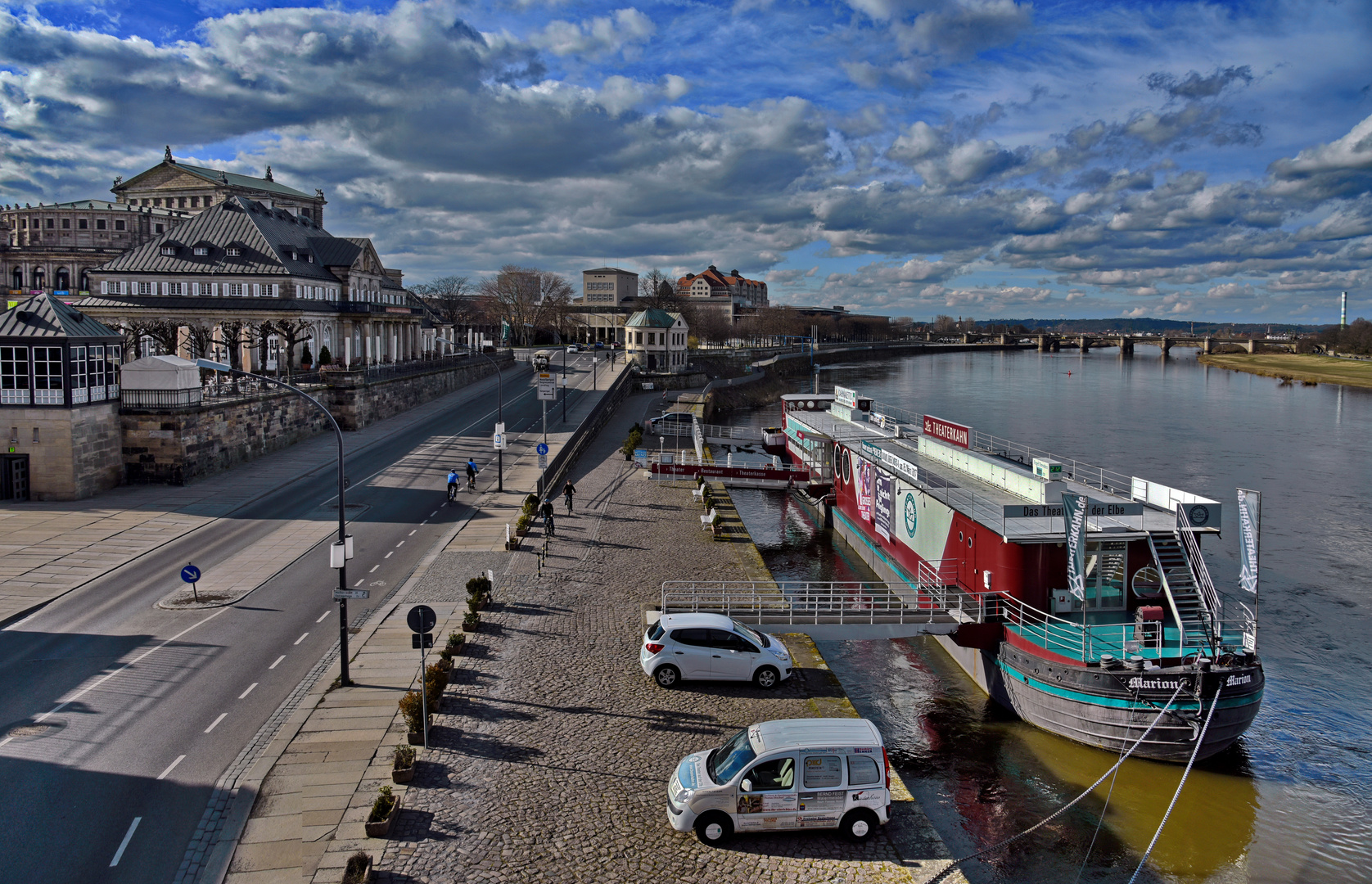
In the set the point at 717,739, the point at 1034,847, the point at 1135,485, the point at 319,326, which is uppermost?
the point at 319,326

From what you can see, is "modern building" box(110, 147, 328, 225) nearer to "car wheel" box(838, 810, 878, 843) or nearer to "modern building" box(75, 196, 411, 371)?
"modern building" box(75, 196, 411, 371)

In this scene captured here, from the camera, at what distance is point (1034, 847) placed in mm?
16203

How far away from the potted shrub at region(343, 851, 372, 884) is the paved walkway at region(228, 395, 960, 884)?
18.8 inches

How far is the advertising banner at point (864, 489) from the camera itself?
35.8 metres

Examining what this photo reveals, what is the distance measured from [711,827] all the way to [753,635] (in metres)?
6.85

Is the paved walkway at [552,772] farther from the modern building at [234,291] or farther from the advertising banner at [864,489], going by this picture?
the modern building at [234,291]

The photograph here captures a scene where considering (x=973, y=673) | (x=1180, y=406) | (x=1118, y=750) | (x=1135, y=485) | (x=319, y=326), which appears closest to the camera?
(x=1118, y=750)

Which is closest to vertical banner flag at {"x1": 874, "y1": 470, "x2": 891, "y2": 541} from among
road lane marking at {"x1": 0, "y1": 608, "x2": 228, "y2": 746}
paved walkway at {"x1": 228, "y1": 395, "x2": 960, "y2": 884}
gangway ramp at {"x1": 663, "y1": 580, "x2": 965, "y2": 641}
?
gangway ramp at {"x1": 663, "y1": 580, "x2": 965, "y2": 641}

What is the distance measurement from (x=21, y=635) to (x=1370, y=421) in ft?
337

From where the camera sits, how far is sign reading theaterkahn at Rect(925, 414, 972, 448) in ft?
110

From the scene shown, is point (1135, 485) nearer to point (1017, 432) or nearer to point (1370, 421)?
point (1017, 432)

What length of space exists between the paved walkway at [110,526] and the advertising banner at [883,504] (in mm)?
20988

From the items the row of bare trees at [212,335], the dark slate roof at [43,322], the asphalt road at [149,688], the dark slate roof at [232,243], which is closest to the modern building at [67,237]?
the dark slate roof at [232,243]

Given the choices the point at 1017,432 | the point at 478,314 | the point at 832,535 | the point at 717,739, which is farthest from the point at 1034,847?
the point at 478,314
